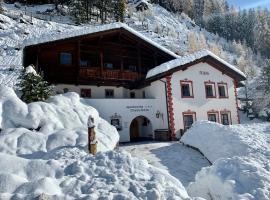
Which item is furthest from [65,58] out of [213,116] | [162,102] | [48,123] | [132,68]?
[213,116]

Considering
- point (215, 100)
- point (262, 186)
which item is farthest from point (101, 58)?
point (262, 186)

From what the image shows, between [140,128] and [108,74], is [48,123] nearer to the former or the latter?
[108,74]

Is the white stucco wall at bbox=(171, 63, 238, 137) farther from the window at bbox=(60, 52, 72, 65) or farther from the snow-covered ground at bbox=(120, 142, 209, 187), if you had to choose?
the window at bbox=(60, 52, 72, 65)

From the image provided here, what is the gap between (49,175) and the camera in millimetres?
8586

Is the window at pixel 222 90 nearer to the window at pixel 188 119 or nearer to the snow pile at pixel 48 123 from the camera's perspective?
the window at pixel 188 119

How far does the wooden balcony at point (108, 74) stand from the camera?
75.5 ft

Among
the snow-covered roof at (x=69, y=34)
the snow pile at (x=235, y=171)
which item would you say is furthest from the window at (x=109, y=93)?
the snow pile at (x=235, y=171)

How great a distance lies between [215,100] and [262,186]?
1585cm

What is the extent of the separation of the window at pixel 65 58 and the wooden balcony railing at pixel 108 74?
53.2 inches

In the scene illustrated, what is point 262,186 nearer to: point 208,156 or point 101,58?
point 208,156

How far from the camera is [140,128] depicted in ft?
79.4

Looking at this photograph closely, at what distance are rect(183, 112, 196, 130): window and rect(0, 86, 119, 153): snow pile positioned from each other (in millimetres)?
7631

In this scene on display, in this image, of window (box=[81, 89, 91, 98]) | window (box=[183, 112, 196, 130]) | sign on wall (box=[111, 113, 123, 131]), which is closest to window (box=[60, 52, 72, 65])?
window (box=[81, 89, 91, 98])

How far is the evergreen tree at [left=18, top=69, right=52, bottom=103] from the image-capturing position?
1700 centimetres
